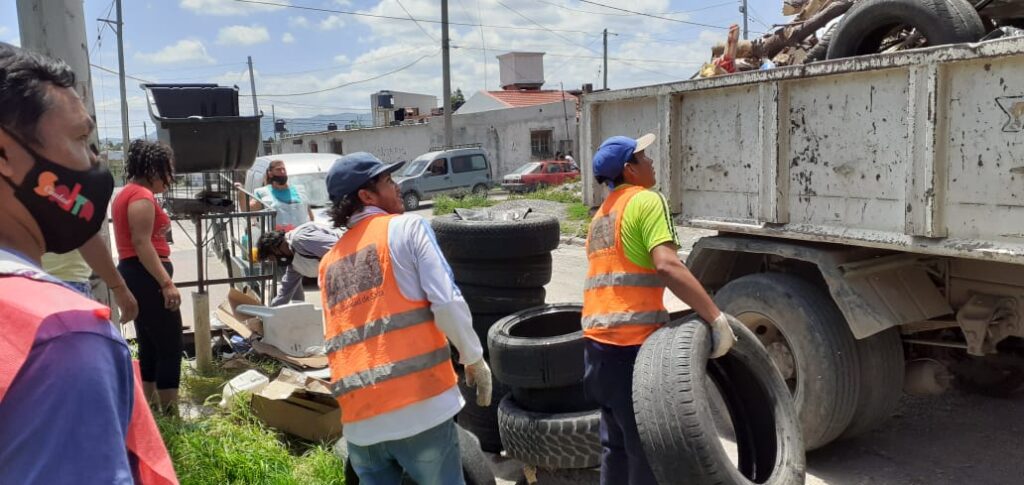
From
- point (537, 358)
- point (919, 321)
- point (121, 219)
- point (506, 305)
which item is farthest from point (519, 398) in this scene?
point (121, 219)

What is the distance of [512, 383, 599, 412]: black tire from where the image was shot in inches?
157

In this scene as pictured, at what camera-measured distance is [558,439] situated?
3799 mm

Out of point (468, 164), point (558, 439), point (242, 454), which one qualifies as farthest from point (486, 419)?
point (468, 164)

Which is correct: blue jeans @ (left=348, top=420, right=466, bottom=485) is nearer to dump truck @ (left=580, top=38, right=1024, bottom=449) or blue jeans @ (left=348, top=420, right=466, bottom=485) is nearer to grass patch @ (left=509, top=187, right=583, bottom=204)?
dump truck @ (left=580, top=38, right=1024, bottom=449)

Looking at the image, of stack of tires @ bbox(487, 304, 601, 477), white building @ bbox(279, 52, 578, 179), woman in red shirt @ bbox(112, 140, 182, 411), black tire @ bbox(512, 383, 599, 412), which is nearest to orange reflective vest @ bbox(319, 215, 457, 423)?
stack of tires @ bbox(487, 304, 601, 477)

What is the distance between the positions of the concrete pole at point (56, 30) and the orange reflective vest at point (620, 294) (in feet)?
8.33

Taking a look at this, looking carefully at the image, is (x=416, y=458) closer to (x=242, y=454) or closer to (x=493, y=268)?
(x=242, y=454)

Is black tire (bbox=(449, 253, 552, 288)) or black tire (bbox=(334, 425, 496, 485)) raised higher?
black tire (bbox=(449, 253, 552, 288))

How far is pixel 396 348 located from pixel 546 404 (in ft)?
5.04

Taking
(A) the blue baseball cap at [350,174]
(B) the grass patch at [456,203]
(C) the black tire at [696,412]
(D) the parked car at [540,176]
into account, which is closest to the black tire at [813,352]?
(C) the black tire at [696,412]

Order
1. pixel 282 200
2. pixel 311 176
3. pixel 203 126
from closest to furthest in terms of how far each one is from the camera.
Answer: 1. pixel 203 126
2. pixel 282 200
3. pixel 311 176

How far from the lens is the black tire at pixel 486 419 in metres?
4.46

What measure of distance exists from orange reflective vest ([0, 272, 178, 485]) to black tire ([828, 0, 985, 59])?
3.86 metres

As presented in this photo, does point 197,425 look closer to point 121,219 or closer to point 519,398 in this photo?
point 121,219
